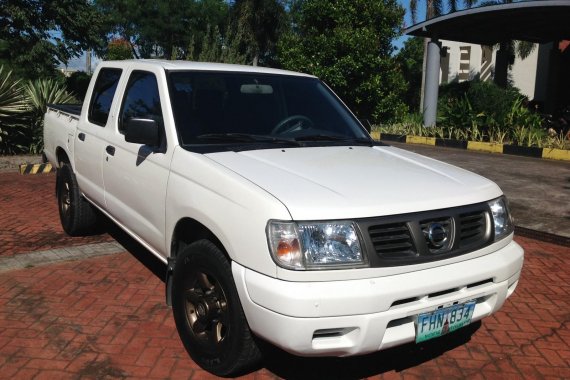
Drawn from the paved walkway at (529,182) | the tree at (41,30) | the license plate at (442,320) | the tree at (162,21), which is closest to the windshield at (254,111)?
the license plate at (442,320)

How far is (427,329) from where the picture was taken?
2844 mm

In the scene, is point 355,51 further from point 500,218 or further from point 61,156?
point 500,218

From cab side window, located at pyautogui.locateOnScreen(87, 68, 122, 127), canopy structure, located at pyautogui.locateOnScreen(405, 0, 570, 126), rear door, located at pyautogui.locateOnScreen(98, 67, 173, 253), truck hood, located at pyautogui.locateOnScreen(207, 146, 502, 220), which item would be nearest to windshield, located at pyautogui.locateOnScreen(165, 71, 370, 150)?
rear door, located at pyautogui.locateOnScreen(98, 67, 173, 253)

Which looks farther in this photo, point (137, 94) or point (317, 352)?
point (137, 94)

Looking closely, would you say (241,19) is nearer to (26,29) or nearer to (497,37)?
(26,29)

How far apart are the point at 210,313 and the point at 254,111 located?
62.8 inches

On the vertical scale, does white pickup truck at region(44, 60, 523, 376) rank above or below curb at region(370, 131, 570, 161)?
above

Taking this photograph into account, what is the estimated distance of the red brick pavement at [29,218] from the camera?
18.4ft

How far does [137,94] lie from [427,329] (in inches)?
112

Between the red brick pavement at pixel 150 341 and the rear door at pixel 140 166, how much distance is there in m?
0.58

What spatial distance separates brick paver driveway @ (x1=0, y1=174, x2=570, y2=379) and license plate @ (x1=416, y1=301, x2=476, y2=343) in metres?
0.51

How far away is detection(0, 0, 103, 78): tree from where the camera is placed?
741 inches

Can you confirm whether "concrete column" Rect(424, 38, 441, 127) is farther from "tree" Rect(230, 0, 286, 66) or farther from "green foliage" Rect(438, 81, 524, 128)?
"tree" Rect(230, 0, 286, 66)

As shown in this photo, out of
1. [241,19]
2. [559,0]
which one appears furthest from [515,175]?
[241,19]
